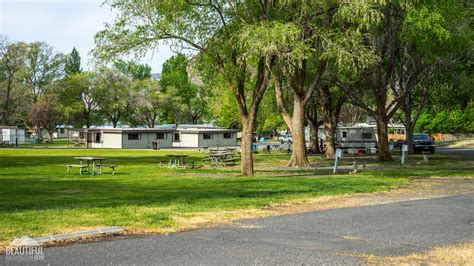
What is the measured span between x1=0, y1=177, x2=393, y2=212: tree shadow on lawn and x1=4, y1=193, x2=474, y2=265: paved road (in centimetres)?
309

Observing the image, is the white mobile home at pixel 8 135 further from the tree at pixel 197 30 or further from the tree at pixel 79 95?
the tree at pixel 197 30

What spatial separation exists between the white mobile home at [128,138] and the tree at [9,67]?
2206 cm

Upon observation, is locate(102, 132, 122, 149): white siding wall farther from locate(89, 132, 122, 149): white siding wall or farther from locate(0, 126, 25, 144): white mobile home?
locate(0, 126, 25, 144): white mobile home

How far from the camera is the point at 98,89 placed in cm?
8694

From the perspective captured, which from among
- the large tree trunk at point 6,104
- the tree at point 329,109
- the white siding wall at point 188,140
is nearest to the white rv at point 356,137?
the tree at point 329,109

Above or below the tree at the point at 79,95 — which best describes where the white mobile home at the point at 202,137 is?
below

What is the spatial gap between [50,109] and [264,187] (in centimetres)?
7286

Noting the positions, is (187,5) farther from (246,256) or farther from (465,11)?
(465,11)

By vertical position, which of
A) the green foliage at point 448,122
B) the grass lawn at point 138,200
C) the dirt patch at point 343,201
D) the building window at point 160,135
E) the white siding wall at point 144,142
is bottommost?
the dirt patch at point 343,201

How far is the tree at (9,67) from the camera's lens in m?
84.9

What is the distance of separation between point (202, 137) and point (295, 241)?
64.3m

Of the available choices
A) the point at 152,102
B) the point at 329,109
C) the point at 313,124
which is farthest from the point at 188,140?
the point at 329,109

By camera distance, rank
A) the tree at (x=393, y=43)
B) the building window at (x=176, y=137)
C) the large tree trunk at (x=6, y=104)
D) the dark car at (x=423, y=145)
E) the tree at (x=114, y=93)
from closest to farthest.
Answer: the tree at (x=393, y=43) → the dark car at (x=423, y=145) → the building window at (x=176, y=137) → the large tree trunk at (x=6, y=104) → the tree at (x=114, y=93)

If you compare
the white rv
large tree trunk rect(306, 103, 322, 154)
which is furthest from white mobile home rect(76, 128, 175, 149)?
the white rv
